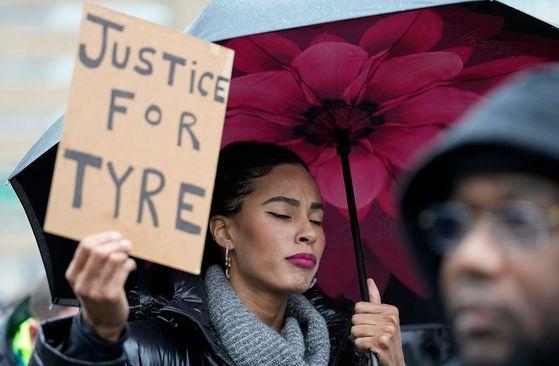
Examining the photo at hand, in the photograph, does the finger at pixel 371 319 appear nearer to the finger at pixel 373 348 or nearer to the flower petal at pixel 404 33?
the finger at pixel 373 348

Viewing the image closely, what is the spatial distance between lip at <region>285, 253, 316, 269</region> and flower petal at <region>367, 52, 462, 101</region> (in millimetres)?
598

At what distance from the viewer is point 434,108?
3.88 meters

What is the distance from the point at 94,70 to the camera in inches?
101

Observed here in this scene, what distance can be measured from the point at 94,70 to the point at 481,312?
1.23m

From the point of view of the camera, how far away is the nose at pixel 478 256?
1637mm

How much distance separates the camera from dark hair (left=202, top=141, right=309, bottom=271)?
3705 mm

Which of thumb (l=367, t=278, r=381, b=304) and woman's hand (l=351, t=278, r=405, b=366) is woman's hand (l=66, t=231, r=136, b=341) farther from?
thumb (l=367, t=278, r=381, b=304)

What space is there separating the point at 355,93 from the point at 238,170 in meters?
0.46

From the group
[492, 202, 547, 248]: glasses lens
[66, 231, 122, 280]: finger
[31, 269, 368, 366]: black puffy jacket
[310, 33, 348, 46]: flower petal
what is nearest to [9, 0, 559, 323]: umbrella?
[310, 33, 348, 46]: flower petal

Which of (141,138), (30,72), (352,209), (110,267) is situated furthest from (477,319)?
(30,72)

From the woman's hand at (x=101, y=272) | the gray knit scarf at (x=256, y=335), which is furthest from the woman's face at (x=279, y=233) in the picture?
the woman's hand at (x=101, y=272)

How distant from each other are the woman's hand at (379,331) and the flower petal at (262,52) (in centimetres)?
81

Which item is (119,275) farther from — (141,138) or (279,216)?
(279,216)

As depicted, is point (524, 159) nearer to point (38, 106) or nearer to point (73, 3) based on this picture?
point (38, 106)
